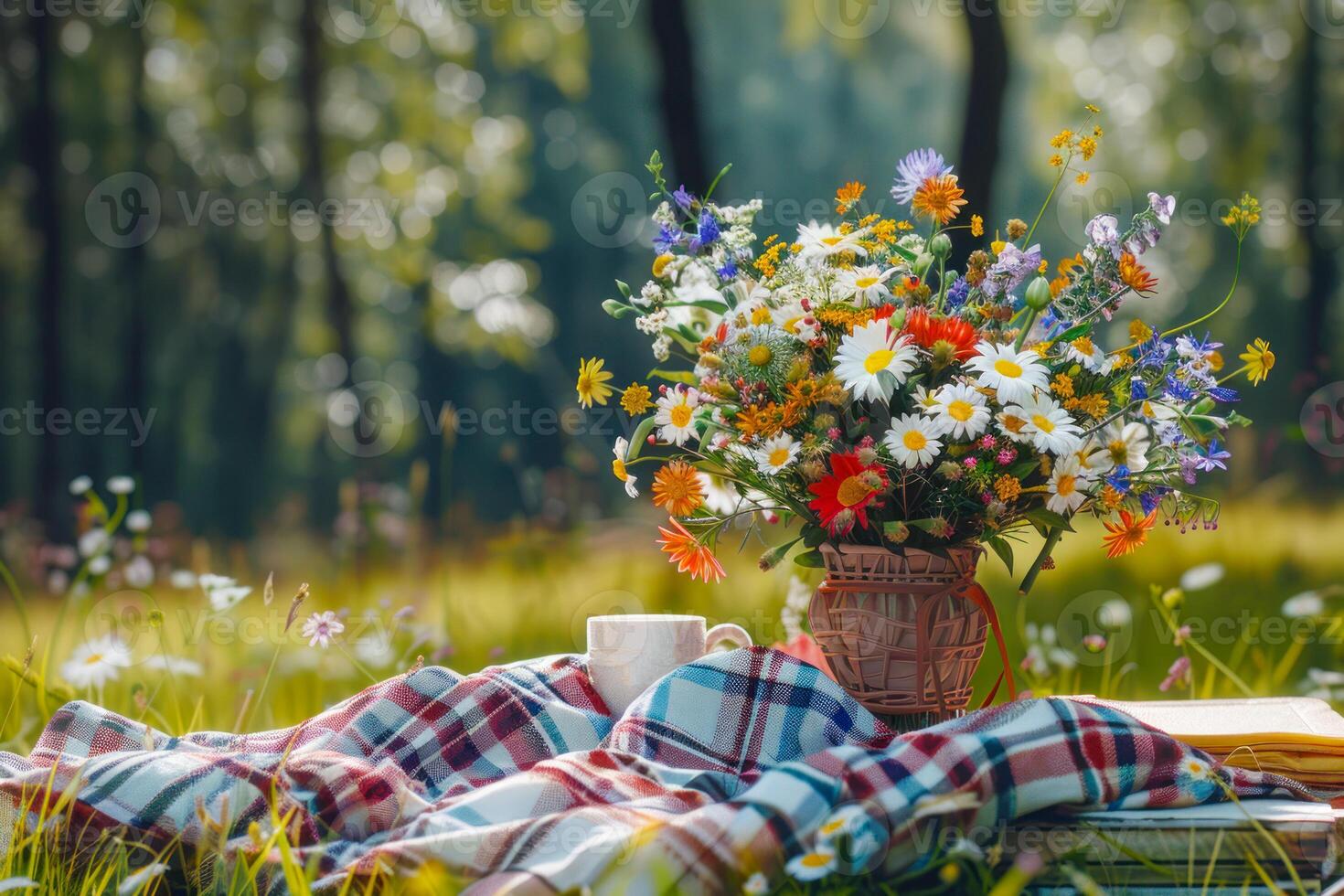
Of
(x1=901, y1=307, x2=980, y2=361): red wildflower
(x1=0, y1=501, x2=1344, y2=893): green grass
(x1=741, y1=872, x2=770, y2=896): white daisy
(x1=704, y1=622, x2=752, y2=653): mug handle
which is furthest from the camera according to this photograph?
(x1=0, y1=501, x2=1344, y2=893): green grass

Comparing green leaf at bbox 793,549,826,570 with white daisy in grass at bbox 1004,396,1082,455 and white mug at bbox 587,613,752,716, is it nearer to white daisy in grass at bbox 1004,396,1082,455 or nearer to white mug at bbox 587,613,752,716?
white mug at bbox 587,613,752,716

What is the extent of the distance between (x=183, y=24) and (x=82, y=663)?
20.0 ft

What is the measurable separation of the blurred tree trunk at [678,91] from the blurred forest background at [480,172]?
0.04 ft

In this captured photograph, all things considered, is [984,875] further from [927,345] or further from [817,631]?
[927,345]

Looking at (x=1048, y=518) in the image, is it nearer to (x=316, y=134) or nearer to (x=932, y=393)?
(x=932, y=393)

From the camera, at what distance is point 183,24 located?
24.1 ft

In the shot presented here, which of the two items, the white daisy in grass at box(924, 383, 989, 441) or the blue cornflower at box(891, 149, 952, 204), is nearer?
the white daisy in grass at box(924, 383, 989, 441)

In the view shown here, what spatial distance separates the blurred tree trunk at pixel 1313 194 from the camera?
26.5ft

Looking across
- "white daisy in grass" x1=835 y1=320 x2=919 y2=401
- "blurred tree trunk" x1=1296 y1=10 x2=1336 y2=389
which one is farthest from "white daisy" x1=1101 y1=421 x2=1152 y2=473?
"blurred tree trunk" x1=1296 y1=10 x2=1336 y2=389

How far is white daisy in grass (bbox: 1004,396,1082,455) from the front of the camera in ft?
5.33

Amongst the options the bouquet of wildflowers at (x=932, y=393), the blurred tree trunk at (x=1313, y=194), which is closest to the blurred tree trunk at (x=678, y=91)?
the bouquet of wildflowers at (x=932, y=393)

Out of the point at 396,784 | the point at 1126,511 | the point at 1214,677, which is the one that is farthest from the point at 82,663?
the point at 1214,677

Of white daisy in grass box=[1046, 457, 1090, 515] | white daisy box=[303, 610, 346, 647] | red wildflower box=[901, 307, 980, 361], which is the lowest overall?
white daisy box=[303, 610, 346, 647]

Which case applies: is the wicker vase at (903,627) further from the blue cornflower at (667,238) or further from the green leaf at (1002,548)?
the blue cornflower at (667,238)
